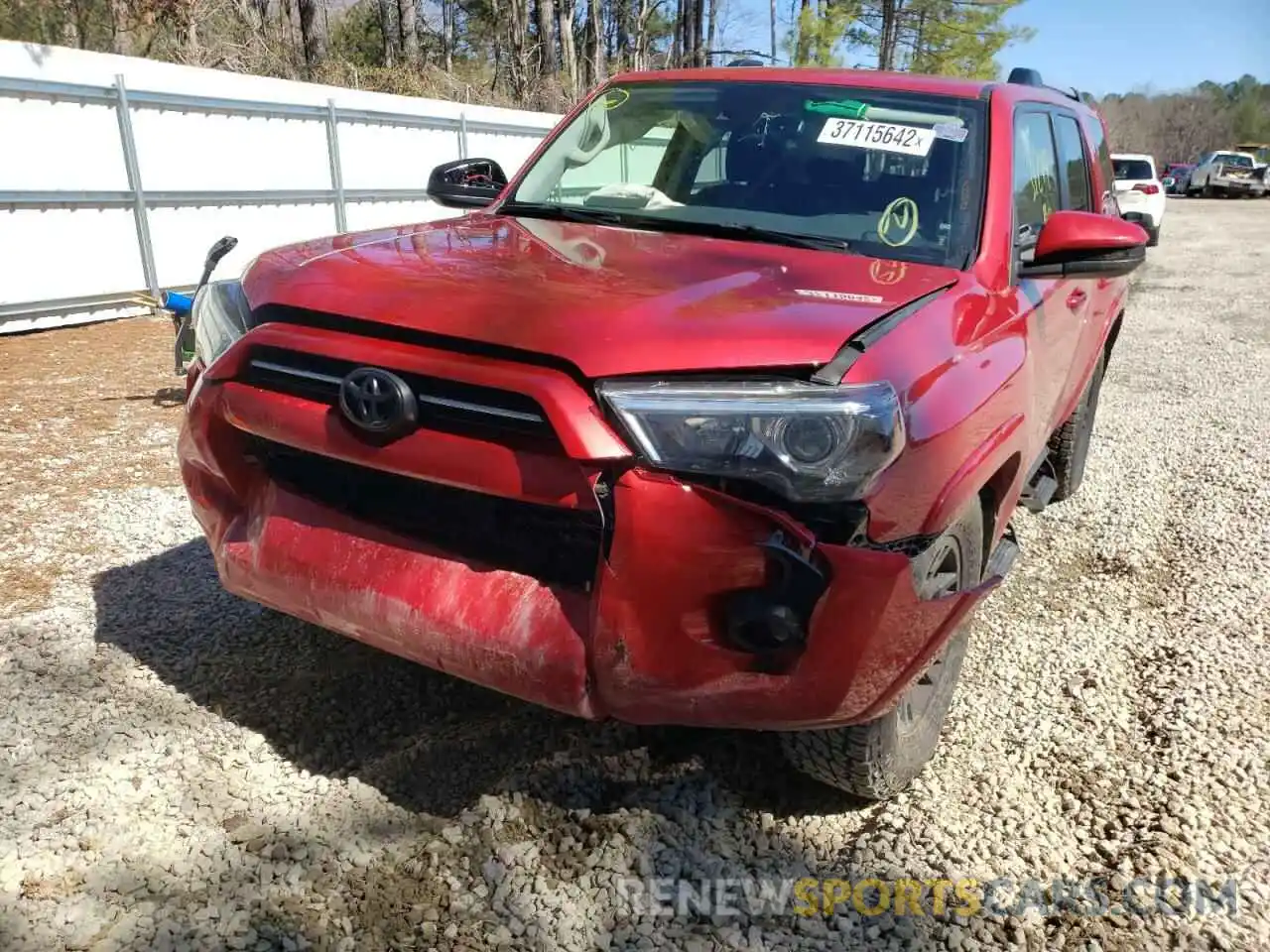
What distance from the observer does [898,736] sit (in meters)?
2.34

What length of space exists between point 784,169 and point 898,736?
5.75 feet

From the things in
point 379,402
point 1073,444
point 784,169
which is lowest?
point 1073,444

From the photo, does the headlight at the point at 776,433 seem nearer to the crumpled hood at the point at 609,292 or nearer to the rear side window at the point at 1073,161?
the crumpled hood at the point at 609,292

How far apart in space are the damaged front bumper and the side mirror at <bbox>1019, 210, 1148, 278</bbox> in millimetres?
1122

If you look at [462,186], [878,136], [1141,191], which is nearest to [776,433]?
[878,136]

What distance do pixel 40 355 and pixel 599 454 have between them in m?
7.85

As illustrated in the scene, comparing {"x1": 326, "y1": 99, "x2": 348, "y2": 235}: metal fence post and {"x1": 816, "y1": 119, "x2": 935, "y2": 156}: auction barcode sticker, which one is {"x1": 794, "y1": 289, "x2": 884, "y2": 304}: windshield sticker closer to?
{"x1": 816, "y1": 119, "x2": 935, "y2": 156}: auction barcode sticker

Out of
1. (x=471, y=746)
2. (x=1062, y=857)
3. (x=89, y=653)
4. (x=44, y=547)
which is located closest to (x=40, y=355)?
(x=44, y=547)

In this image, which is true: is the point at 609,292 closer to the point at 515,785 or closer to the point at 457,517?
A: the point at 457,517

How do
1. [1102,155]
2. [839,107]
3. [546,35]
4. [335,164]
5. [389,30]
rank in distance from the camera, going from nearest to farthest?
[839,107] → [1102,155] → [335,164] → [546,35] → [389,30]

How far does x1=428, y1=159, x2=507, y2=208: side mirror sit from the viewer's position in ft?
11.9

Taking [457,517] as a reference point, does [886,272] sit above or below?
above

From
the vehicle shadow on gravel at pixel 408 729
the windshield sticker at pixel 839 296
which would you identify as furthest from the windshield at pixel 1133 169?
the vehicle shadow on gravel at pixel 408 729

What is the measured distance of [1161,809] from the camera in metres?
2.52
